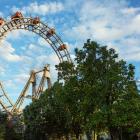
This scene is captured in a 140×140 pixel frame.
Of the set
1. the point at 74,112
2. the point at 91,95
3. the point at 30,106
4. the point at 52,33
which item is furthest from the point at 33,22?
the point at 91,95

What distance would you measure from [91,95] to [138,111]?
543cm

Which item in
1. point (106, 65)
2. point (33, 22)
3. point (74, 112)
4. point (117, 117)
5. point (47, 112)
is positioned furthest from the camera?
point (33, 22)

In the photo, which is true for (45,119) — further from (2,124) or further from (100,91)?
(100,91)

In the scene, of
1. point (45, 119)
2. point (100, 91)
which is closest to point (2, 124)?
point (45, 119)

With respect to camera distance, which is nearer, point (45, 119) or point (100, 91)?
point (100, 91)

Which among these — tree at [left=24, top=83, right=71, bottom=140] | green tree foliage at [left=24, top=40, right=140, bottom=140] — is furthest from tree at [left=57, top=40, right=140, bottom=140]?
tree at [left=24, top=83, right=71, bottom=140]

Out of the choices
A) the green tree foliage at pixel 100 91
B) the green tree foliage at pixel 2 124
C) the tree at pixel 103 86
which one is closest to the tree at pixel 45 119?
the green tree foliage at pixel 2 124

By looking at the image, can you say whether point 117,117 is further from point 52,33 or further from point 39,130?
point 52,33

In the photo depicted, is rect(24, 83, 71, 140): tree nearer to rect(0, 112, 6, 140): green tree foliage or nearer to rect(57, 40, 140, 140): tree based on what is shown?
rect(0, 112, 6, 140): green tree foliage

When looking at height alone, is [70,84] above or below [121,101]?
above

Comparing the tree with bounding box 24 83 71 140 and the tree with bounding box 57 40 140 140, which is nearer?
the tree with bounding box 57 40 140 140

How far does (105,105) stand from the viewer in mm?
45188

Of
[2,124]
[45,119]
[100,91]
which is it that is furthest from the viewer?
[45,119]

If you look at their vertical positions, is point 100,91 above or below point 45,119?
below
